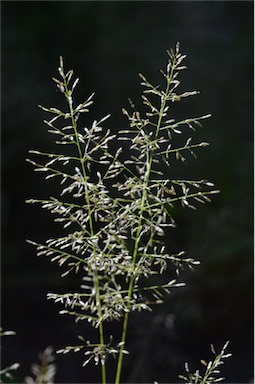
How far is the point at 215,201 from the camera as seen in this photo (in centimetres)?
463

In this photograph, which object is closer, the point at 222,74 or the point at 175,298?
the point at 175,298

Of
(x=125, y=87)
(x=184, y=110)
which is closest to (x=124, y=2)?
(x=125, y=87)

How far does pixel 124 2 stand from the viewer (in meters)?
5.16

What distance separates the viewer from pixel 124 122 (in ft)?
15.7

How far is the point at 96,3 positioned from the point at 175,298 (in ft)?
7.81

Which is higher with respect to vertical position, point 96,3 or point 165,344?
point 96,3

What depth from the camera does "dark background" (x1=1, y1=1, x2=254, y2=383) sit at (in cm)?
434

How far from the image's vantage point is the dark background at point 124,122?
4340 millimetres
